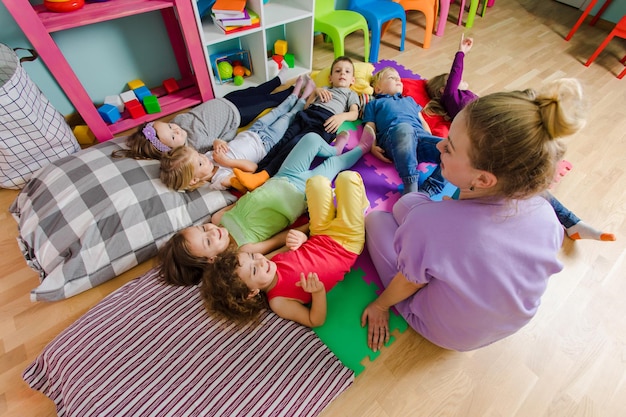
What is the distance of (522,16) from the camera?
11.3 feet

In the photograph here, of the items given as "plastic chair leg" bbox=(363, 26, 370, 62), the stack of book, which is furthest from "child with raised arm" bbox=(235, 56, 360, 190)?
"plastic chair leg" bbox=(363, 26, 370, 62)

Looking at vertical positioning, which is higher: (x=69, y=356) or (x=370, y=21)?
(x=370, y=21)

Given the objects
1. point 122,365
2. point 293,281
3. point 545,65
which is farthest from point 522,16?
point 122,365

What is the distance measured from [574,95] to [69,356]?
5.75 ft

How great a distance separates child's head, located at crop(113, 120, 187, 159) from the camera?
5.40 ft

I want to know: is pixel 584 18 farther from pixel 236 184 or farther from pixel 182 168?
pixel 182 168

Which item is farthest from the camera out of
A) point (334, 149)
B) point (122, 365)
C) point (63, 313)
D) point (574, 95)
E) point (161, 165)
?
point (334, 149)

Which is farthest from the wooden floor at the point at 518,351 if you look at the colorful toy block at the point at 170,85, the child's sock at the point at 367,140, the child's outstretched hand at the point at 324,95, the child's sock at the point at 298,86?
the child's sock at the point at 298,86

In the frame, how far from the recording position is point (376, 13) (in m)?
2.67

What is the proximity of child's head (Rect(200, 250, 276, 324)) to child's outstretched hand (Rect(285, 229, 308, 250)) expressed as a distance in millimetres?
157

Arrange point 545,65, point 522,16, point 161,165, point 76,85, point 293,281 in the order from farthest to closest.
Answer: point 522,16 < point 545,65 < point 76,85 < point 161,165 < point 293,281

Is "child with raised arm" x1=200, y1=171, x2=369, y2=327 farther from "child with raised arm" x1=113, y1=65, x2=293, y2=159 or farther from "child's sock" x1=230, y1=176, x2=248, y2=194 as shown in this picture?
"child with raised arm" x1=113, y1=65, x2=293, y2=159

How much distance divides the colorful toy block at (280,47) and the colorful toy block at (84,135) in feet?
4.89

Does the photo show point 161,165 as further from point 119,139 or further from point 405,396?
point 405,396
